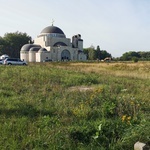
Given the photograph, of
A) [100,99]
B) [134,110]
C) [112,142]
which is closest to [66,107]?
[100,99]

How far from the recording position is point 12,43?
9619 cm

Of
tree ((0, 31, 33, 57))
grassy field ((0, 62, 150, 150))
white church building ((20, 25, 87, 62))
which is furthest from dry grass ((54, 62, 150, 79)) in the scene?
tree ((0, 31, 33, 57))

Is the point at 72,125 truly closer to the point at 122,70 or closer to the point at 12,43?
the point at 122,70

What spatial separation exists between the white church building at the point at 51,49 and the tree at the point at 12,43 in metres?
11.0

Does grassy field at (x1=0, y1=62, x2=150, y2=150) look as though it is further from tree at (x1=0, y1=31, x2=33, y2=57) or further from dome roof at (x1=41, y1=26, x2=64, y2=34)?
tree at (x1=0, y1=31, x2=33, y2=57)

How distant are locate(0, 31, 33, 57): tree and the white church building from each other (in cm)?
1096

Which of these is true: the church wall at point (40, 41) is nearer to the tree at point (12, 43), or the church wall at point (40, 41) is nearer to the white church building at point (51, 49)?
the white church building at point (51, 49)

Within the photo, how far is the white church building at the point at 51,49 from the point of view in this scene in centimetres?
8106

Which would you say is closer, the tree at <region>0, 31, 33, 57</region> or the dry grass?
the dry grass

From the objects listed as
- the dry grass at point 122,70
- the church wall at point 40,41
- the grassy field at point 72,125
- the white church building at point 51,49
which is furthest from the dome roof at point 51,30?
the grassy field at point 72,125

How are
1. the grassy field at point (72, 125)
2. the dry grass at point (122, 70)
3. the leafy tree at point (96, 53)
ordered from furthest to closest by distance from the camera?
the leafy tree at point (96, 53), the dry grass at point (122, 70), the grassy field at point (72, 125)

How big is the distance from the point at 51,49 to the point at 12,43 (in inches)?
869

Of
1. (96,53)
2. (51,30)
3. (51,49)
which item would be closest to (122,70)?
(51,49)

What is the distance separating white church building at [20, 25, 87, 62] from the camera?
266ft
